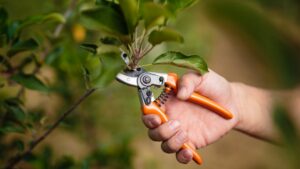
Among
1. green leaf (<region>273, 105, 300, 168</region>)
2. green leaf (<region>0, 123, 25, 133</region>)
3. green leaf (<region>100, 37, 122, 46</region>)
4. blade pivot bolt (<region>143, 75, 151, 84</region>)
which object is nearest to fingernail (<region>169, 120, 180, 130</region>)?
blade pivot bolt (<region>143, 75, 151, 84</region>)

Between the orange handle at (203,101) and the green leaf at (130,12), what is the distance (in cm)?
25

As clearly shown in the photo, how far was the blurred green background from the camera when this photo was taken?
0.43m

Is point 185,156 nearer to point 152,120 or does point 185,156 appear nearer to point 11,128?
point 152,120

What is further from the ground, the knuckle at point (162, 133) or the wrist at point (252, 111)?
the knuckle at point (162, 133)

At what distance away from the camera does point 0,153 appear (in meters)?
1.33

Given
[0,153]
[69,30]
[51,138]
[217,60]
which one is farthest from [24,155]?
[217,60]

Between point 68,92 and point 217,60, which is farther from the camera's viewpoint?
point 217,60

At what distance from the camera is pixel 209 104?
1036 millimetres

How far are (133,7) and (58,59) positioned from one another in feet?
1.29

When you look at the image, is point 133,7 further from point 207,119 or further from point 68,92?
point 68,92

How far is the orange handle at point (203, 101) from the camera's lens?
3.25ft

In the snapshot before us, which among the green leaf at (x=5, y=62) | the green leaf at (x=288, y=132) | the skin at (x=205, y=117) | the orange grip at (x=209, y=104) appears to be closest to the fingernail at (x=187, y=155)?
the skin at (x=205, y=117)

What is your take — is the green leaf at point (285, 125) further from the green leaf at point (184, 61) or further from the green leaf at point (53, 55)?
the green leaf at point (53, 55)

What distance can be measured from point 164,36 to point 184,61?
0.35ft
